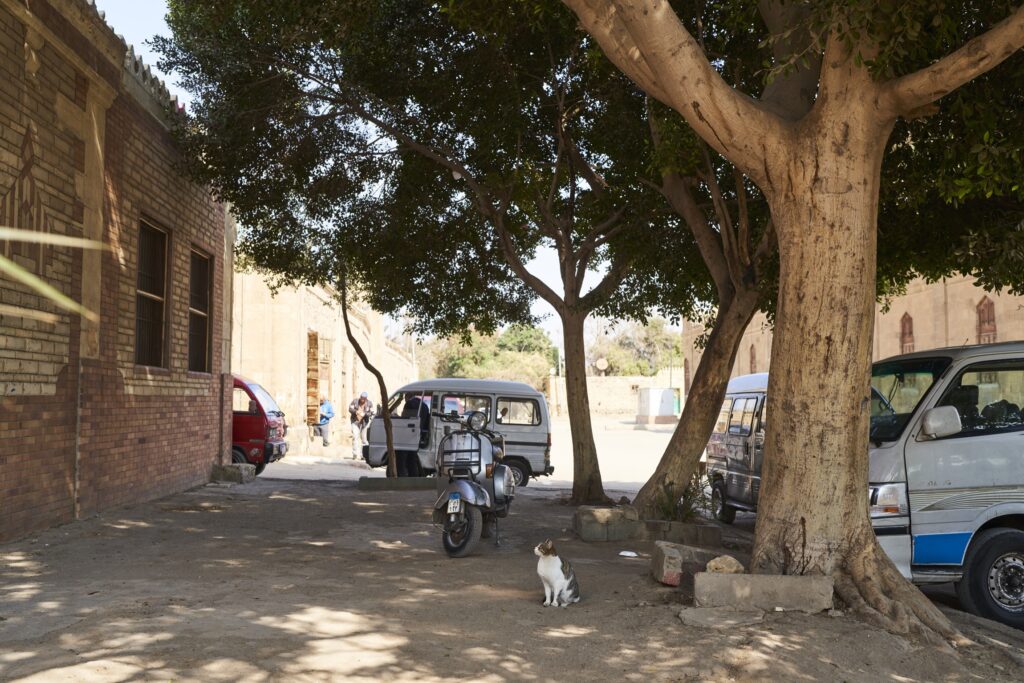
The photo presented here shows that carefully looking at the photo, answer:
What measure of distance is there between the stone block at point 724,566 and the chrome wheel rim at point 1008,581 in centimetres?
217

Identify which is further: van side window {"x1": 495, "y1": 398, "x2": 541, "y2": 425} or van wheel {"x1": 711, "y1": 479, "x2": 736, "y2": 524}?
van side window {"x1": 495, "y1": 398, "x2": 541, "y2": 425}

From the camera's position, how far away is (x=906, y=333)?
32250 millimetres

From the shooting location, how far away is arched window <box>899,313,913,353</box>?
1259 inches

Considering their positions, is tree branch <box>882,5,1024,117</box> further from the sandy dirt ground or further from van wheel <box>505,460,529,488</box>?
the sandy dirt ground

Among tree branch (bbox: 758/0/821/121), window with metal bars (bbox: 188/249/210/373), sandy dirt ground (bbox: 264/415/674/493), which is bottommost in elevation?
sandy dirt ground (bbox: 264/415/674/493)

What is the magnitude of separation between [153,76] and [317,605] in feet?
29.7

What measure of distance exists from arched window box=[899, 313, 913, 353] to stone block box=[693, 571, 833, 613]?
1097 inches

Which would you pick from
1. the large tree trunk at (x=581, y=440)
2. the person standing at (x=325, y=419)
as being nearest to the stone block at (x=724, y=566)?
the large tree trunk at (x=581, y=440)

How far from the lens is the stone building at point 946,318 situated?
2666 cm

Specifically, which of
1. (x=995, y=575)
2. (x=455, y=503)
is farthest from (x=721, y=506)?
(x=995, y=575)

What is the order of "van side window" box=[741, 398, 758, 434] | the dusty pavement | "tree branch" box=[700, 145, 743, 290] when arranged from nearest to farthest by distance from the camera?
the dusty pavement → "tree branch" box=[700, 145, 743, 290] → "van side window" box=[741, 398, 758, 434]

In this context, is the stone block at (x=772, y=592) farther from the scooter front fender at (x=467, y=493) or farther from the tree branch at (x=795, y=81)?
the tree branch at (x=795, y=81)

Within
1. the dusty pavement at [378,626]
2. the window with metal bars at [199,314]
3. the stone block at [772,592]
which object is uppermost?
the window with metal bars at [199,314]

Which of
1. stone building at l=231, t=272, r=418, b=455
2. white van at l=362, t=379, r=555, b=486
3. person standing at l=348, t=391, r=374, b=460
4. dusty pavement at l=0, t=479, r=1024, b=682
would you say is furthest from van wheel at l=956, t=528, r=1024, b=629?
person standing at l=348, t=391, r=374, b=460
